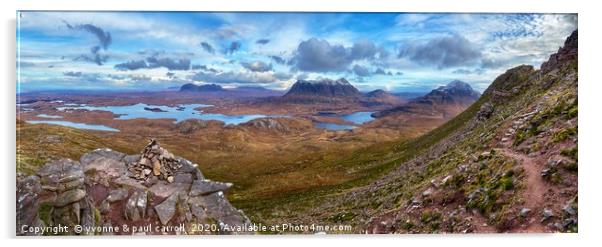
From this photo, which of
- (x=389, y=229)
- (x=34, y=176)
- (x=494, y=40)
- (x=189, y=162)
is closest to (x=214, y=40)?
(x=189, y=162)

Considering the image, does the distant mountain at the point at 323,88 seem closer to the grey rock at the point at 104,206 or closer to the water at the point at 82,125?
the water at the point at 82,125

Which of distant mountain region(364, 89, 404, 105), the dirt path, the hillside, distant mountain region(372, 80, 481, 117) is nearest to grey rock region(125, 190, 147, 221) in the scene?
the hillside

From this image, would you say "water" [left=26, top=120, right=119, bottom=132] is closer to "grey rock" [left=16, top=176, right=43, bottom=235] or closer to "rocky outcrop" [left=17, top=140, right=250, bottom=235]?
"rocky outcrop" [left=17, top=140, right=250, bottom=235]

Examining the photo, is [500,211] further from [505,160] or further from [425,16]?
[425,16]

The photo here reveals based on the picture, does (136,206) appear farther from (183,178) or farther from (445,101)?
(445,101)

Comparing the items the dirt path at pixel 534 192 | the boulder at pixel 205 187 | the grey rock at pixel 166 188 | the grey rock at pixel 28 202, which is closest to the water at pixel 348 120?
the boulder at pixel 205 187

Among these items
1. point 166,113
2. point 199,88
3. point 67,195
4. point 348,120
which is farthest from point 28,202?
point 348,120

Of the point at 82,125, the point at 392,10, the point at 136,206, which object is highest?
the point at 392,10
